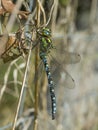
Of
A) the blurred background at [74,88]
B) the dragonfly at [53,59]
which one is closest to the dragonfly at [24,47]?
the dragonfly at [53,59]

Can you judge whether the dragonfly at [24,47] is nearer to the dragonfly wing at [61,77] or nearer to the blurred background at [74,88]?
the dragonfly wing at [61,77]

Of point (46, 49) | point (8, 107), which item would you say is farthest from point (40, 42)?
point (8, 107)

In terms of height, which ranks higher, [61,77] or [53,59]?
[53,59]

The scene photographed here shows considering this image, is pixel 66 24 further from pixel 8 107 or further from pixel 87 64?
pixel 8 107

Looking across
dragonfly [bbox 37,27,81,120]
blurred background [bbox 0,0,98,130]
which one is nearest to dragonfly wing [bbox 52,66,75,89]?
dragonfly [bbox 37,27,81,120]

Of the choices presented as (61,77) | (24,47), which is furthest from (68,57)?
(24,47)

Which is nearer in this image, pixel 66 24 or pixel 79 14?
pixel 66 24

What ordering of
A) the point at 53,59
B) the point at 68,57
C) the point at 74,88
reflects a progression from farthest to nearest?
the point at 74,88 → the point at 68,57 → the point at 53,59

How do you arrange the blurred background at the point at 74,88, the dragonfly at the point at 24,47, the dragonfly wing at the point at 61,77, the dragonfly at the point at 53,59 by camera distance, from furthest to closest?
1. the blurred background at the point at 74,88
2. the dragonfly wing at the point at 61,77
3. the dragonfly at the point at 53,59
4. the dragonfly at the point at 24,47

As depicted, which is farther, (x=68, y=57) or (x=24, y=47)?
(x=68, y=57)

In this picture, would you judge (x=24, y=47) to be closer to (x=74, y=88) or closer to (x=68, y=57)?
(x=68, y=57)

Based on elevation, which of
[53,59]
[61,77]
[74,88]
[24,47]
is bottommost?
[74,88]
